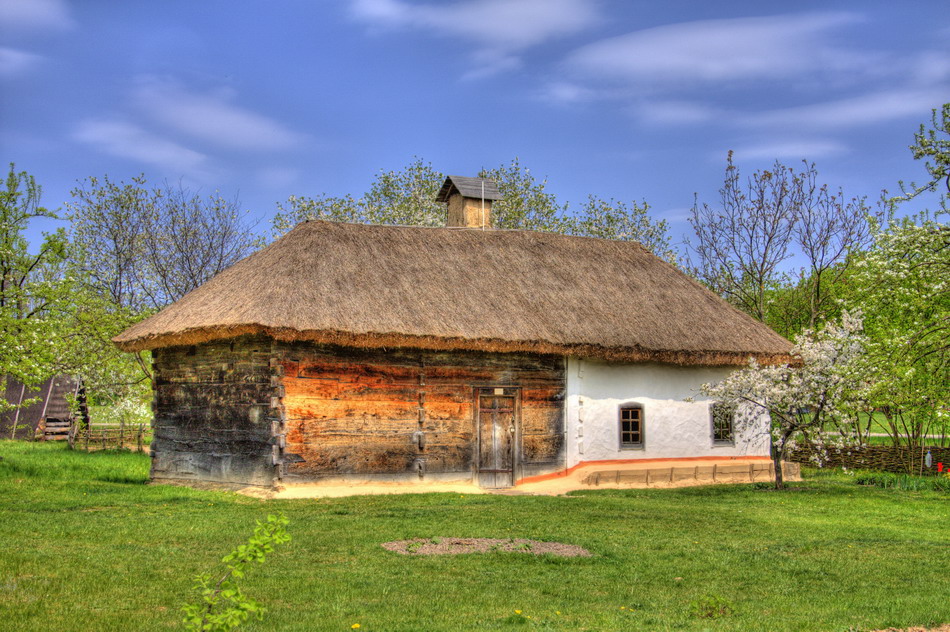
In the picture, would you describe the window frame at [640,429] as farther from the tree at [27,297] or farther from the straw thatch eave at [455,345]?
the tree at [27,297]

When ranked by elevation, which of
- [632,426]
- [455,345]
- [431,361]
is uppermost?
[455,345]

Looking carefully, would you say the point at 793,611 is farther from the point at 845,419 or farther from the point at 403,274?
the point at 403,274

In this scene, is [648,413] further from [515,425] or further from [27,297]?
[27,297]

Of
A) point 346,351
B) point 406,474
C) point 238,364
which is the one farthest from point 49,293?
point 406,474

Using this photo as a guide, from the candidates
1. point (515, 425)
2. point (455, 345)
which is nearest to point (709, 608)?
point (455, 345)

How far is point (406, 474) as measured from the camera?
57.0 ft

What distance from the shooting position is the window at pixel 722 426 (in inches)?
829

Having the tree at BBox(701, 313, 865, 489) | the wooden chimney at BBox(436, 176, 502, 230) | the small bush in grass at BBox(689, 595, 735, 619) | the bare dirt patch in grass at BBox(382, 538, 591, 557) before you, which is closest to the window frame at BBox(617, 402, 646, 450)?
the tree at BBox(701, 313, 865, 489)

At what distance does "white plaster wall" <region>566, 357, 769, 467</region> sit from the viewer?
64.1ft

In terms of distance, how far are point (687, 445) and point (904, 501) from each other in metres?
5.08

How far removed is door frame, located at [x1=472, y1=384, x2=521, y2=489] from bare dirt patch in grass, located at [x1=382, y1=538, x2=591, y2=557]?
6903 mm

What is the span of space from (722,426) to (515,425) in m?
5.94

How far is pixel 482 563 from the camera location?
966 centimetres

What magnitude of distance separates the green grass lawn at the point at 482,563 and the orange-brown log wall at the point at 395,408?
131 cm
